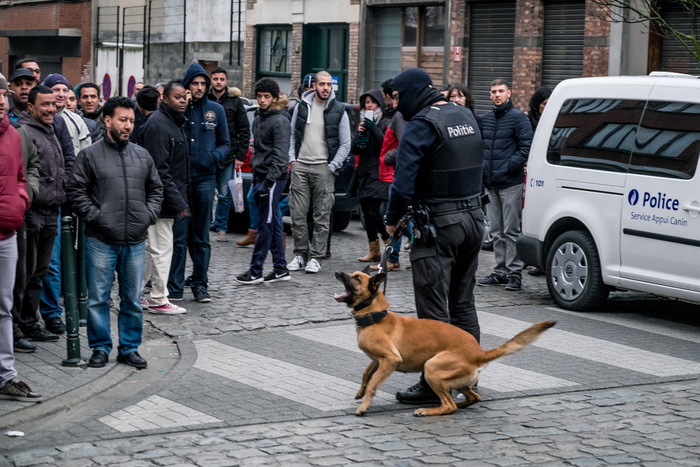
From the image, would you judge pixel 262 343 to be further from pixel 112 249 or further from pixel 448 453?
pixel 448 453

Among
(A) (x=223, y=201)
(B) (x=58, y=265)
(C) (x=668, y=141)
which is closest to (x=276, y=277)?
(B) (x=58, y=265)

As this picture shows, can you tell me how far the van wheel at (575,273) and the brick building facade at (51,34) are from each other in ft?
111

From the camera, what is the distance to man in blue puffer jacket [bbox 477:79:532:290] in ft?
37.0

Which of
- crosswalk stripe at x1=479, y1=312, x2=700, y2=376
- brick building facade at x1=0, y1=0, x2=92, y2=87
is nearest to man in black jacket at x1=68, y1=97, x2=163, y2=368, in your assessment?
crosswalk stripe at x1=479, y1=312, x2=700, y2=376

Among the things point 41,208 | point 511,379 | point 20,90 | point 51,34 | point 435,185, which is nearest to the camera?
point 435,185

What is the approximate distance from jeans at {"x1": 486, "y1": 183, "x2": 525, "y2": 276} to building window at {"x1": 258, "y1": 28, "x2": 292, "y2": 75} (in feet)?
64.0

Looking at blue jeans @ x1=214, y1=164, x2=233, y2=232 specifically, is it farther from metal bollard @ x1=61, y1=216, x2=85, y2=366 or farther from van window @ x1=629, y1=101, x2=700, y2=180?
metal bollard @ x1=61, y1=216, x2=85, y2=366

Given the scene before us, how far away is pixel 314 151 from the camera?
11.8 m

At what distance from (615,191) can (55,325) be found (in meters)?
5.01

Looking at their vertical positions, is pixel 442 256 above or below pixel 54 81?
below

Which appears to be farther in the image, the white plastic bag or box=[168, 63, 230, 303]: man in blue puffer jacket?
the white plastic bag

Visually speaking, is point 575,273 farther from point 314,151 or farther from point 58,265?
point 58,265

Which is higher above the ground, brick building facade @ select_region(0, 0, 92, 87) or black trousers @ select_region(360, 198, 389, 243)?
brick building facade @ select_region(0, 0, 92, 87)

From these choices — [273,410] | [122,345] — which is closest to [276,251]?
[122,345]
